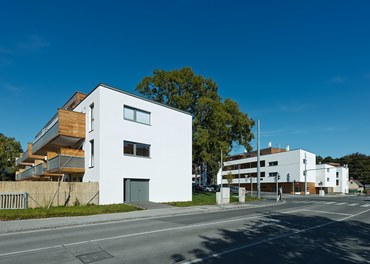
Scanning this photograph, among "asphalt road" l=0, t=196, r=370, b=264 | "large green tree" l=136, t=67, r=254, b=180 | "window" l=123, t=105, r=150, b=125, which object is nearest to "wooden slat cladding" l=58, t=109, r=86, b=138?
"window" l=123, t=105, r=150, b=125

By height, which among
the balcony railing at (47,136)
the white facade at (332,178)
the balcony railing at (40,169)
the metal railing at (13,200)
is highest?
the balcony railing at (47,136)

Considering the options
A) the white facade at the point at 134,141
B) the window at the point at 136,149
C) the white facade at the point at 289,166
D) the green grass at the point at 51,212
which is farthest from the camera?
the white facade at the point at 289,166

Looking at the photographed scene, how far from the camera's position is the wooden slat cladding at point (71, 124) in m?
23.2

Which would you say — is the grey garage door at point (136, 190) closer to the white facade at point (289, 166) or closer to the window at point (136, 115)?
the window at point (136, 115)

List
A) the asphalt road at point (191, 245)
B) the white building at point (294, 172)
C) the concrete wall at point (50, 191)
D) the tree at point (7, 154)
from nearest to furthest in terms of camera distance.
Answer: the asphalt road at point (191, 245)
the concrete wall at point (50, 191)
the tree at point (7, 154)
the white building at point (294, 172)

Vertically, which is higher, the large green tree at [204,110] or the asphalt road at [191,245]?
the large green tree at [204,110]

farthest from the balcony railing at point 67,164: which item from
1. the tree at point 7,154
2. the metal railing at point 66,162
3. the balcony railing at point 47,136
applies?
the tree at point 7,154

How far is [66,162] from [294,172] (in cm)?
5902

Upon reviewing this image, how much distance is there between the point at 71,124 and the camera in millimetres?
23812

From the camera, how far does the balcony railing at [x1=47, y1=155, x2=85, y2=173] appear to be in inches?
883

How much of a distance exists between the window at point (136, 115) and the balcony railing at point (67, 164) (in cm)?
494

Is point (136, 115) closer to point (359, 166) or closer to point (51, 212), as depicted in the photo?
point (51, 212)

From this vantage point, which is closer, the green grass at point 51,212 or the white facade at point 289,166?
the green grass at point 51,212

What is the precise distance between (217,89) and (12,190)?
29.8 metres
